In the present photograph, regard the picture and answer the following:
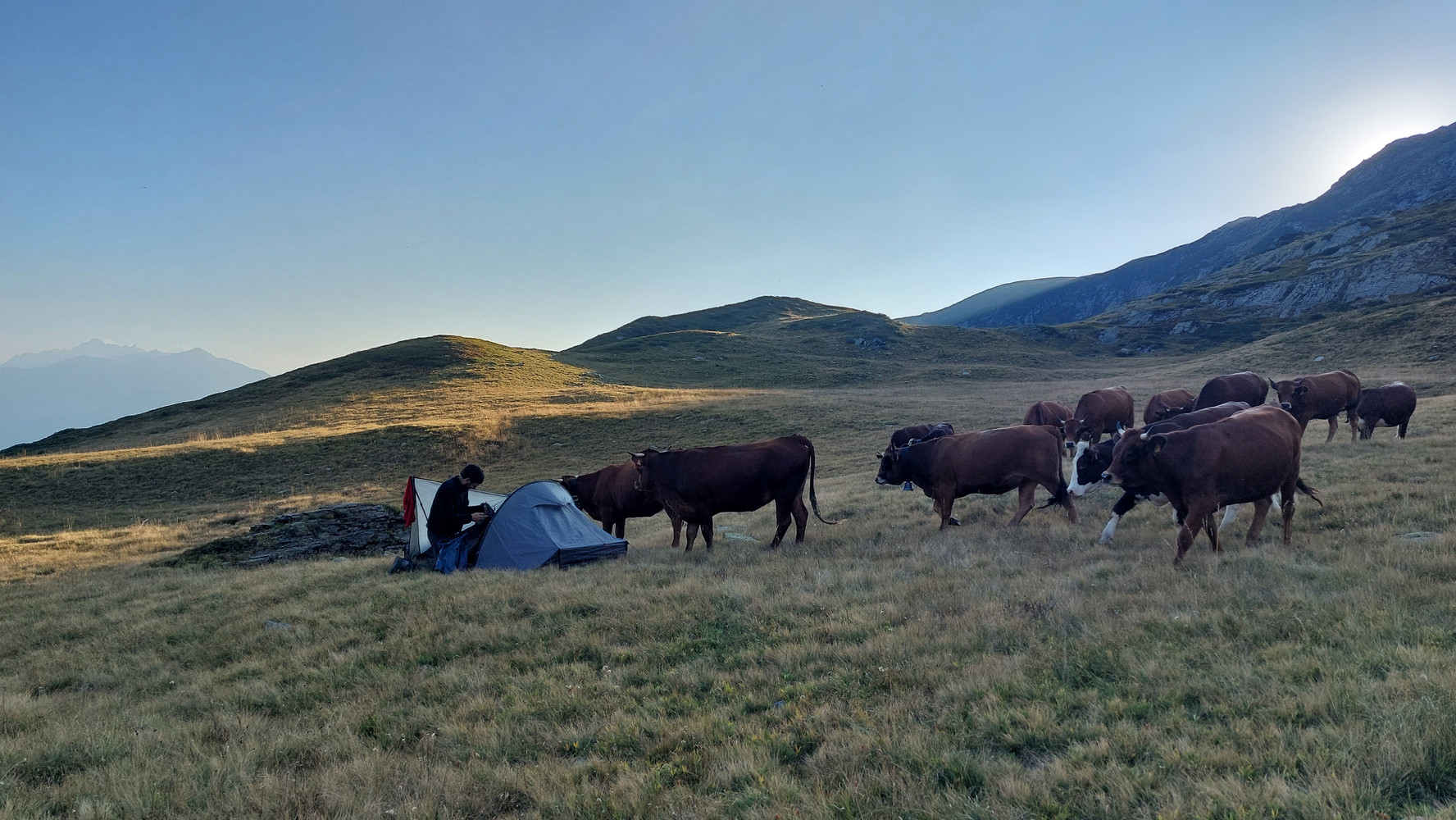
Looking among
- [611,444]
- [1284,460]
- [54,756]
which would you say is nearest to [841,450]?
[611,444]

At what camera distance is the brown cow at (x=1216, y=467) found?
905 cm

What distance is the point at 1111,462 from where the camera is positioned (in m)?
11.1

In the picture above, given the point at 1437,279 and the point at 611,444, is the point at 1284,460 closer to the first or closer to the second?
the point at 611,444

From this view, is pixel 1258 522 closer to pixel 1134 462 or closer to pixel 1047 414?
pixel 1134 462

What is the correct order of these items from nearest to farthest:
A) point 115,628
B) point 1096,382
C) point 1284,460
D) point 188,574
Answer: point 1284,460
point 115,628
point 188,574
point 1096,382

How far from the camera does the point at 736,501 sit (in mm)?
13430

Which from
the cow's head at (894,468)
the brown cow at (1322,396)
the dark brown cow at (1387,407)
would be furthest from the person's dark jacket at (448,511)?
the dark brown cow at (1387,407)

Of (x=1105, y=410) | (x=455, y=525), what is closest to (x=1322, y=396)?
(x=1105, y=410)

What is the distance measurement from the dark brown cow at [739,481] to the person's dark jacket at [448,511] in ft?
13.5

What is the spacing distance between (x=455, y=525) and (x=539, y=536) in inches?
80.5

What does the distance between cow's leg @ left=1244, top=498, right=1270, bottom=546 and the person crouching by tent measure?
1342cm

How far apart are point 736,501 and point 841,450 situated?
19.9 m

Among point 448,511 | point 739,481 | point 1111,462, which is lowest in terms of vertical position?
point 1111,462

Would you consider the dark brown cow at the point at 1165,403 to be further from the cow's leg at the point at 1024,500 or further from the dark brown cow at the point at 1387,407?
the cow's leg at the point at 1024,500
